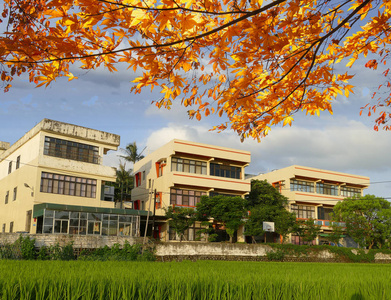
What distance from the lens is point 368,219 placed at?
140ft

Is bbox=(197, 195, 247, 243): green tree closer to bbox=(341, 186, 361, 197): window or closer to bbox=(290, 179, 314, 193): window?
bbox=(290, 179, 314, 193): window

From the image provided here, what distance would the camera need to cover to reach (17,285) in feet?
14.3

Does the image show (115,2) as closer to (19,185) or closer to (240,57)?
(240,57)

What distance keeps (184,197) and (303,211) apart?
16962 millimetres

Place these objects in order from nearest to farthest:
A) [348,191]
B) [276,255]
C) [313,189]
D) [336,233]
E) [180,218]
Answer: [276,255]
[180,218]
[336,233]
[313,189]
[348,191]

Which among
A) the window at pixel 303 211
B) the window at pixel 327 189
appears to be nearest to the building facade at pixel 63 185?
the window at pixel 303 211

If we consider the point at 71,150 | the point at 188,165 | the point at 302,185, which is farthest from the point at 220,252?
the point at 302,185

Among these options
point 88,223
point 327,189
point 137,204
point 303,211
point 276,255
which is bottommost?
point 276,255

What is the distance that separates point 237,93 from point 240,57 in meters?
0.49

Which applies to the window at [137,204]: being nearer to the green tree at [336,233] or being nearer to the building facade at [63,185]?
the building facade at [63,185]

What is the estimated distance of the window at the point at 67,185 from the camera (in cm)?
3042

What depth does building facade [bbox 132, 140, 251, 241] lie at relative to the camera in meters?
37.6

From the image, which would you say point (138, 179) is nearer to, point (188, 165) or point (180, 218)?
point (188, 165)

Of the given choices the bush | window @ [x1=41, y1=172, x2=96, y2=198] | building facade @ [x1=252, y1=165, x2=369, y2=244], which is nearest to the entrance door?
window @ [x1=41, y1=172, x2=96, y2=198]
